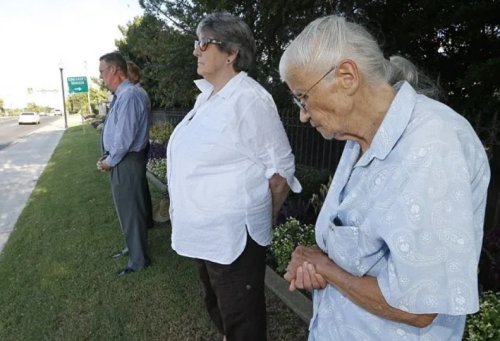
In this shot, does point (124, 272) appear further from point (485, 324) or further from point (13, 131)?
point (13, 131)

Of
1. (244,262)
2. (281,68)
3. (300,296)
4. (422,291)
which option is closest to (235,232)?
(244,262)

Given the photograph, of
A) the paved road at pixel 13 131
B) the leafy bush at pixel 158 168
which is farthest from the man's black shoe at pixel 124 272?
the paved road at pixel 13 131

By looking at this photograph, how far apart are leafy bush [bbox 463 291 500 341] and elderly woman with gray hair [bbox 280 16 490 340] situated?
1336 millimetres

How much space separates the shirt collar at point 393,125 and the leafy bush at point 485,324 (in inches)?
68.6

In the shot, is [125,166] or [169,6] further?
[169,6]

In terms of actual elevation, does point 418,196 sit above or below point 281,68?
below

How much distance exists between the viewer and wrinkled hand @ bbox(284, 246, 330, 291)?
125 centimetres

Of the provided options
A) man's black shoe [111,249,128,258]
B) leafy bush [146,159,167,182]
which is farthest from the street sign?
man's black shoe [111,249,128,258]

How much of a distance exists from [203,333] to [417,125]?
2.51 m

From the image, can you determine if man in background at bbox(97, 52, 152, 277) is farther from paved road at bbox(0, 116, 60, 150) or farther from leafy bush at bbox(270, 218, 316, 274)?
paved road at bbox(0, 116, 60, 150)

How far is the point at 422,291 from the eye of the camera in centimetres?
95

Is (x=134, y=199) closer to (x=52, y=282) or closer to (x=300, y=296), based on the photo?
(x=52, y=282)

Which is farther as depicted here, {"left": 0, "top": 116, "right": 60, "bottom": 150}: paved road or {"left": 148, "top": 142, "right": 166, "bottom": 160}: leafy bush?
{"left": 0, "top": 116, "right": 60, "bottom": 150}: paved road

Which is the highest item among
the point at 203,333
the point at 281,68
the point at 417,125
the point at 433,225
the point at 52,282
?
the point at 281,68
